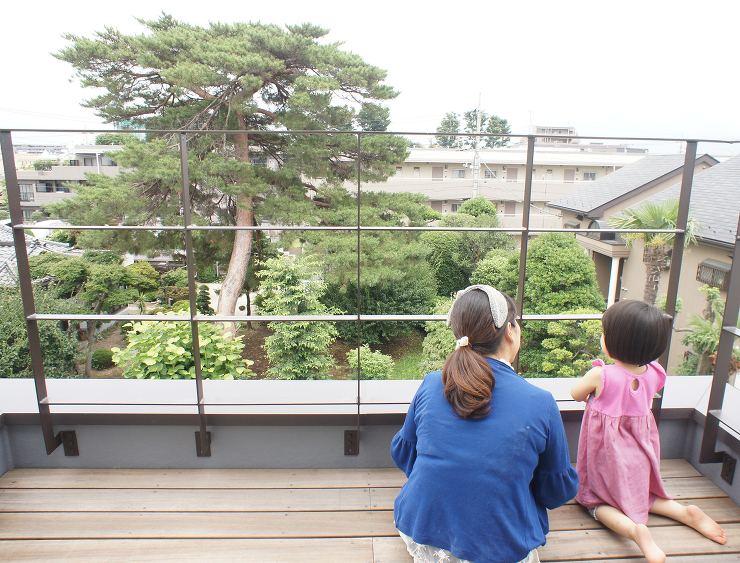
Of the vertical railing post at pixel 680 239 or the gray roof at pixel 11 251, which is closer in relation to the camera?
the vertical railing post at pixel 680 239

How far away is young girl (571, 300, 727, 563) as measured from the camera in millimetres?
1175

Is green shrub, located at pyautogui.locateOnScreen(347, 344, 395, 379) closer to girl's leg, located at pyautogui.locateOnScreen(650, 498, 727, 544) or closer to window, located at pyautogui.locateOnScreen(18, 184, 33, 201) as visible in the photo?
girl's leg, located at pyautogui.locateOnScreen(650, 498, 727, 544)

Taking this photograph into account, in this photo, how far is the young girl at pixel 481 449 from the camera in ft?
2.59

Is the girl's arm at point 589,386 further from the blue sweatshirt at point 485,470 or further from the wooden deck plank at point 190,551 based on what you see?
the wooden deck plank at point 190,551

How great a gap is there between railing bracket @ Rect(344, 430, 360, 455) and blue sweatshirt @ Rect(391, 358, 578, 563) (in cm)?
63

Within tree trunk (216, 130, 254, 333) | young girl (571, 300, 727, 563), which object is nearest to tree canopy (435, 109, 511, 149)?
tree trunk (216, 130, 254, 333)

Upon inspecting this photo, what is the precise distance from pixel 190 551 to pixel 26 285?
3.09ft

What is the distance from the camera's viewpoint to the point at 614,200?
32.3 feet

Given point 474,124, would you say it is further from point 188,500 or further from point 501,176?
point 188,500

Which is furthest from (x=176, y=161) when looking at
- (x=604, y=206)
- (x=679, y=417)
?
(x=604, y=206)

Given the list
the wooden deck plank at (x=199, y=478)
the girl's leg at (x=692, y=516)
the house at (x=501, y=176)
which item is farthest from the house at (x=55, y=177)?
the girl's leg at (x=692, y=516)

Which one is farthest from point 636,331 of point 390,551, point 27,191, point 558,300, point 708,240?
point 27,191

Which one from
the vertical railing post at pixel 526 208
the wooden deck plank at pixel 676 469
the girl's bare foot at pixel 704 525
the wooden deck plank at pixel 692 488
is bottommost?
the wooden deck plank at pixel 692 488

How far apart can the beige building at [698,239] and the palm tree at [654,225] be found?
379 mm
